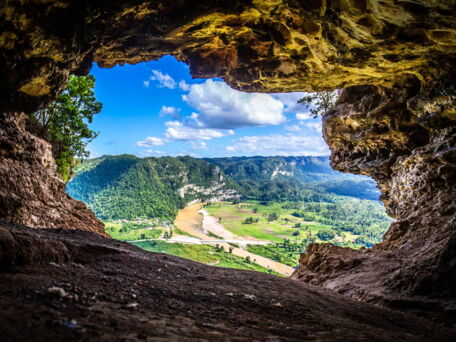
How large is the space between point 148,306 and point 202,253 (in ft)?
289

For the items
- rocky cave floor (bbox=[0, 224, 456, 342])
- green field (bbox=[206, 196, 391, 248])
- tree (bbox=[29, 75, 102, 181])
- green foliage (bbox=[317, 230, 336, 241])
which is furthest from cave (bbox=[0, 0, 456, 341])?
green foliage (bbox=[317, 230, 336, 241])

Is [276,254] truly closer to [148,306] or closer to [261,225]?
[261,225]

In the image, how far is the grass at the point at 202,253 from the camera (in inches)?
3179

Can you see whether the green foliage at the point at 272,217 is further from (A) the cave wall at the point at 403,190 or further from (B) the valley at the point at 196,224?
(A) the cave wall at the point at 403,190

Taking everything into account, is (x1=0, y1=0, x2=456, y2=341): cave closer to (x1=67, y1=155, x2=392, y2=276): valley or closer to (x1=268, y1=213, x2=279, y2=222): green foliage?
(x1=67, y1=155, x2=392, y2=276): valley

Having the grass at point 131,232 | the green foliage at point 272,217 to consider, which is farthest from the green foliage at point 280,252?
the green foliage at point 272,217

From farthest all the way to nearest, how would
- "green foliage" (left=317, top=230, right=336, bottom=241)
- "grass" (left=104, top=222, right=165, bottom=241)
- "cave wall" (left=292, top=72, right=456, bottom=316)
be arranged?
"green foliage" (left=317, top=230, right=336, bottom=241) → "grass" (left=104, top=222, right=165, bottom=241) → "cave wall" (left=292, top=72, right=456, bottom=316)

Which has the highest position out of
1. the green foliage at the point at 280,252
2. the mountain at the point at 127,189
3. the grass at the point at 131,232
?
the mountain at the point at 127,189

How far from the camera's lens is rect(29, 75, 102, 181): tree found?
72.6 ft

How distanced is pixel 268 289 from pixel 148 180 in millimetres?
179624

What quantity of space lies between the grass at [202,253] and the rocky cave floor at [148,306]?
75.1m

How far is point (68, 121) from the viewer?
76.8 ft

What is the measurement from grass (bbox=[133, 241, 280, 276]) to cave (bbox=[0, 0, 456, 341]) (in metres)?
66.8

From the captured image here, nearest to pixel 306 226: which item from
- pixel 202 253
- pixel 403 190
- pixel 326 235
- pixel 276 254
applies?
pixel 326 235
